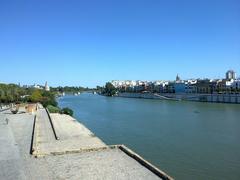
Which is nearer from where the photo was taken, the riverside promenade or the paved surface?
the paved surface

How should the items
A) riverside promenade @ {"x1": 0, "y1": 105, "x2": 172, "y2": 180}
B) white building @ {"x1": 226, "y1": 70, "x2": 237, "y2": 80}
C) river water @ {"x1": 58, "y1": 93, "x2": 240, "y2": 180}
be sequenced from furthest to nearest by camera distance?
white building @ {"x1": 226, "y1": 70, "x2": 237, "y2": 80}, river water @ {"x1": 58, "y1": 93, "x2": 240, "y2": 180}, riverside promenade @ {"x1": 0, "y1": 105, "x2": 172, "y2": 180}

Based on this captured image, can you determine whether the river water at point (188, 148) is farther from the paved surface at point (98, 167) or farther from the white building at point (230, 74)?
the white building at point (230, 74)

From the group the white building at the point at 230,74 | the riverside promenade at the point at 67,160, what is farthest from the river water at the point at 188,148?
the white building at the point at 230,74

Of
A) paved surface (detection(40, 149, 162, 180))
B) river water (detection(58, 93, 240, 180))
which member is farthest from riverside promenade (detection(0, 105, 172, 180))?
river water (detection(58, 93, 240, 180))

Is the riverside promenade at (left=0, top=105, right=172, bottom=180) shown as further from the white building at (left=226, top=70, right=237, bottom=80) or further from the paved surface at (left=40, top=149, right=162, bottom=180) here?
the white building at (left=226, top=70, right=237, bottom=80)

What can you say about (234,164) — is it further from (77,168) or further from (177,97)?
(177,97)

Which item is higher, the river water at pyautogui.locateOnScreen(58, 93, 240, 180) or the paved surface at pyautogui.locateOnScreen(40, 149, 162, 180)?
the paved surface at pyautogui.locateOnScreen(40, 149, 162, 180)

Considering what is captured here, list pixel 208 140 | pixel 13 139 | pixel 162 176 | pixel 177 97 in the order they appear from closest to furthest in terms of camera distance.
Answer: pixel 162 176
pixel 13 139
pixel 208 140
pixel 177 97

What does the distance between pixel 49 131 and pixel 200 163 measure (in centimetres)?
1017

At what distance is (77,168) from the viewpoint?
38.5 feet

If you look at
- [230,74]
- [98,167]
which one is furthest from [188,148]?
[230,74]

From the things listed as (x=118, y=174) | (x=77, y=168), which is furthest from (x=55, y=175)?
(x=118, y=174)

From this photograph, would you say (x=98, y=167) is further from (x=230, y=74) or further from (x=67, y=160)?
(x=230, y=74)

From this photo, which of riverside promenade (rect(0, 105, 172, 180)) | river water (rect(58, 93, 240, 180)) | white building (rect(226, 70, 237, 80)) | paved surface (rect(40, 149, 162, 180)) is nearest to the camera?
paved surface (rect(40, 149, 162, 180))
